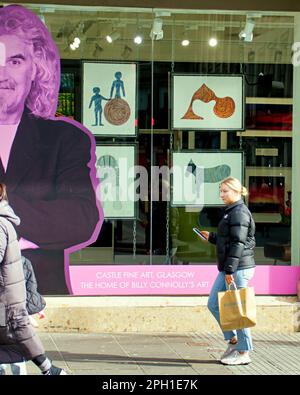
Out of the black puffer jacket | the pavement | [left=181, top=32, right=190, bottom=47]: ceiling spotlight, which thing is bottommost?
the pavement

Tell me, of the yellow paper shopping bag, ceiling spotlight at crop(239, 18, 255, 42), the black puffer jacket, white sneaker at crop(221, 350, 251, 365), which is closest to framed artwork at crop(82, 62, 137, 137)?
ceiling spotlight at crop(239, 18, 255, 42)

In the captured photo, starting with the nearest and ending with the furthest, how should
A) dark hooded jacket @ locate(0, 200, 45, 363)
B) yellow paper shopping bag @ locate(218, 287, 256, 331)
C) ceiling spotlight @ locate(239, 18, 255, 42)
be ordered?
dark hooded jacket @ locate(0, 200, 45, 363) < yellow paper shopping bag @ locate(218, 287, 256, 331) < ceiling spotlight @ locate(239, 18, 255, 42)

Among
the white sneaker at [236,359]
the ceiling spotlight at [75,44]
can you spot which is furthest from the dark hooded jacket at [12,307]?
the ceiling spotlight at [75,44]

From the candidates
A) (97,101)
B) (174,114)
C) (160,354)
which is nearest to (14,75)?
(97,101)

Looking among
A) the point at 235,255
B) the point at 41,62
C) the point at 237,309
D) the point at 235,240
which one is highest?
the point at 41,62

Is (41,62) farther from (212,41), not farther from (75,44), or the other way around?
(212,41)

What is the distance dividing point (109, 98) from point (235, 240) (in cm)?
306

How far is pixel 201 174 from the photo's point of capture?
10.5 metres

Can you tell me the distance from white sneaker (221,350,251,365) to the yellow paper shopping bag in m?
0.43

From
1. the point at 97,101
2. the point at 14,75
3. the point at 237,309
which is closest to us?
the point at 237,309

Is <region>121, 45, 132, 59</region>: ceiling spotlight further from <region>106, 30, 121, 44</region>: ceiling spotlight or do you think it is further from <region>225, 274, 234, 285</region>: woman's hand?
<region>225, 274, 234, 285</region>: woman's hand

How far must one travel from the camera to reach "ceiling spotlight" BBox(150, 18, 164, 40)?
10.3 metres
